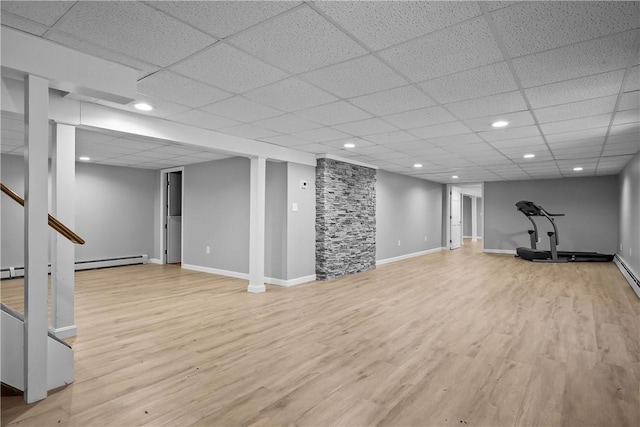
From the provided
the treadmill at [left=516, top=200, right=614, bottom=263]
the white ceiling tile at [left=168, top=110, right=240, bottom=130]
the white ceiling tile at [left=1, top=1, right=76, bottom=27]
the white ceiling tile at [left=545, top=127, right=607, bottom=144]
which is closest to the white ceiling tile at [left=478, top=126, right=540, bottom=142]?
the white ceiling tile at [left=545, top=127, right=607, bottom=144]

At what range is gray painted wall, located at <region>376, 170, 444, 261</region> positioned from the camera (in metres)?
8.56

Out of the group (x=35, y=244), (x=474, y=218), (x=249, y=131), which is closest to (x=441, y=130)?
(x=249, y=131)

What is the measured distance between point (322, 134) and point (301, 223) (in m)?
1.93

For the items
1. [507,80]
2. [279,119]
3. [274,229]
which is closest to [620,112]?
[507,80]

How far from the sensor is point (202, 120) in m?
4.18

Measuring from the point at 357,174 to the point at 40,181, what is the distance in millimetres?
5676

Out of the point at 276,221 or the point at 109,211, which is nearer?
the point at 276,221

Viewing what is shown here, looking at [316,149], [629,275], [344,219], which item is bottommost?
[629,275]

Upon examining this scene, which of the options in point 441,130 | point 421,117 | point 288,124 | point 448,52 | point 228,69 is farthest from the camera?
point 441,130

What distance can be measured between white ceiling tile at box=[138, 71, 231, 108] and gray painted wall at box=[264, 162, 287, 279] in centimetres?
263

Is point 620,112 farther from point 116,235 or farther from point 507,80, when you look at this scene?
point 116,235

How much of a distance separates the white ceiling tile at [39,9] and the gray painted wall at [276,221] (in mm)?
4109

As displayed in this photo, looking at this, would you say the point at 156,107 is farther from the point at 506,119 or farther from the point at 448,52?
the point at 506,119

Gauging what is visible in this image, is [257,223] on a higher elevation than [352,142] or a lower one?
lower
